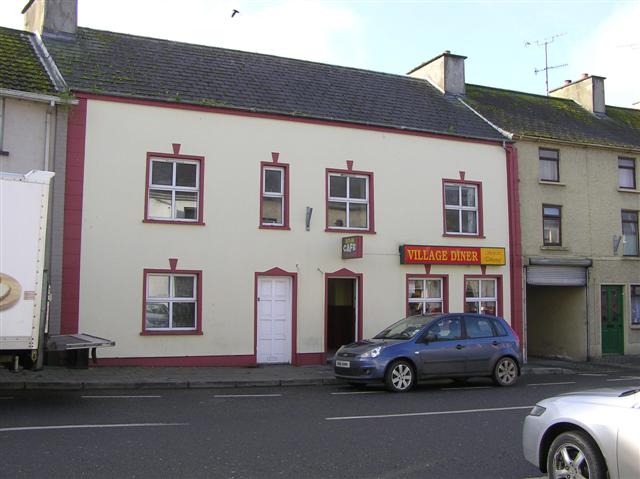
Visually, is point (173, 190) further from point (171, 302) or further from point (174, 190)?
point (171, 302)

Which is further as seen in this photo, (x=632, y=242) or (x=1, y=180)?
(x=632, y=242)

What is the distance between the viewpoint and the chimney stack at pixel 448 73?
2308 cm

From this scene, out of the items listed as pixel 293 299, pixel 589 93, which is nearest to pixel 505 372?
pixel 293 299

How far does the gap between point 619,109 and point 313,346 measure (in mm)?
17079

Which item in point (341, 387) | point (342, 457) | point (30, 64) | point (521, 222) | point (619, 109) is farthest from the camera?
point (619, 109)

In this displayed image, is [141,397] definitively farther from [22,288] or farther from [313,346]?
[313,346]

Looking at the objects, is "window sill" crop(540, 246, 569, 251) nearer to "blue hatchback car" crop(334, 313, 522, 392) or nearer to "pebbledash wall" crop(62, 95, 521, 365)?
"pebbledash wall" crop(62, 95, 521, 365)

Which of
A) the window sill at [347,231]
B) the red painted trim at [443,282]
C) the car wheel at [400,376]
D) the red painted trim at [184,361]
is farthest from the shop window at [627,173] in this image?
the red painted trim at [184,361]

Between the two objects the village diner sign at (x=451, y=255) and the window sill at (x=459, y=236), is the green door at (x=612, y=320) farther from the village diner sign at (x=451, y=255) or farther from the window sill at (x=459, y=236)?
the window sill at (x=459, y=236)

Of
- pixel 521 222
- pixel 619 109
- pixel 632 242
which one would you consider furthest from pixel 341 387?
pixel 619 109

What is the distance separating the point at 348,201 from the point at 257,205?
8.76ft

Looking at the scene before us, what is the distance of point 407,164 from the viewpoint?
1938cm

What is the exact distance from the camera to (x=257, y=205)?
57.1 feet

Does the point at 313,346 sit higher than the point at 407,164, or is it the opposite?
the point at 407,164
